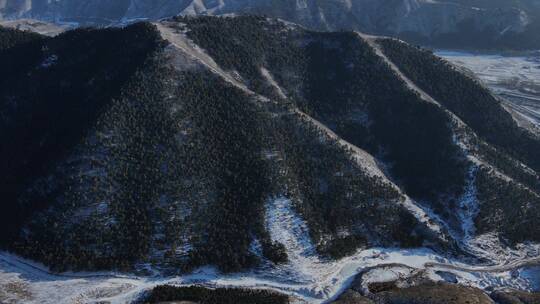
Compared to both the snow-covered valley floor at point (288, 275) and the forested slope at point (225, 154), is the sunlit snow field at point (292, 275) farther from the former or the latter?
the forested slope at point (225, 154)

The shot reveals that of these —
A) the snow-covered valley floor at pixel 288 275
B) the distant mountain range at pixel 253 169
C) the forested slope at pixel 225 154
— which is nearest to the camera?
the snow-covered valley floor at pixel 288 275

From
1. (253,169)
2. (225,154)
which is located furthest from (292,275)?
(225,154)

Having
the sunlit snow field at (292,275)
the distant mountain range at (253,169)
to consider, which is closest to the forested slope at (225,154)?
the distant mountain range at (253,169)

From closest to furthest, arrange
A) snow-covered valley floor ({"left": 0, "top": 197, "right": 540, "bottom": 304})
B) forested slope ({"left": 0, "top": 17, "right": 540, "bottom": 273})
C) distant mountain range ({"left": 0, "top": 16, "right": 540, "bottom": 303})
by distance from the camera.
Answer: snow-covered valley floor ({"left": 0, "top": 197, "right": 540, "bottom": 304}) → distant mountain range ({"left": 0, "top": 16, "right": 540, "bottom": 303}) → forested slope ({"left": 0, "top": 17, "right": 540, "bottom": 273})

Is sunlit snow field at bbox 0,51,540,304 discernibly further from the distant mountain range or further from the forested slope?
the forested slope

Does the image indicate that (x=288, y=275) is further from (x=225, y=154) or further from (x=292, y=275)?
(x=225, y=154)

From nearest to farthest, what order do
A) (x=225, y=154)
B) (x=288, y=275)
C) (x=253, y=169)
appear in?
(x=288, y=275) → (x=253, y=169) → (x=225, y=154)

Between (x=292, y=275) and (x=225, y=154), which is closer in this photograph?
(x=292, y=275)

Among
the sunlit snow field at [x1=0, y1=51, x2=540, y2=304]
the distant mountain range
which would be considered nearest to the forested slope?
the distant mountain range
